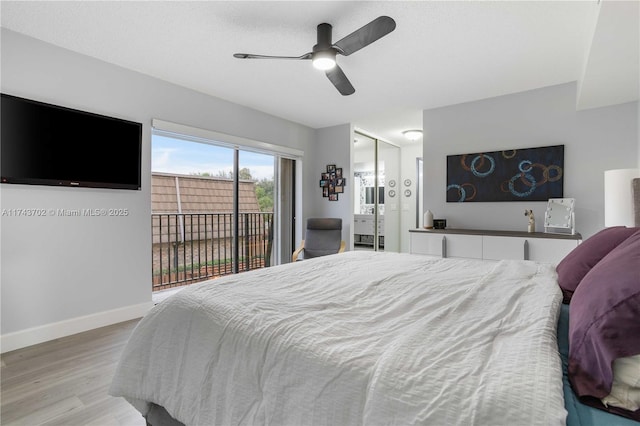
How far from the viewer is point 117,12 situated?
2199 mm

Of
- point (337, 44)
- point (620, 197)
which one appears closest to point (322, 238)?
point (337, 44)

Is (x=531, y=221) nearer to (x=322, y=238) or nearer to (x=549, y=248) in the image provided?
(x=549, y=248)

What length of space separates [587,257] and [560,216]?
237 centimetres

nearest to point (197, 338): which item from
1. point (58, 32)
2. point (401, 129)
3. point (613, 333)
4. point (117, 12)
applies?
point (613, 333)

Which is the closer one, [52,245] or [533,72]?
[52,245]

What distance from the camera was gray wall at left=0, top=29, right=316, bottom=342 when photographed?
8.18ft

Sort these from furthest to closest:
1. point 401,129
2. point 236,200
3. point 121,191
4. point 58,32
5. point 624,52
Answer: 1. point 401,129
2. point 236,200
3. point 121,191
4. point 58,32
5. point 624,52

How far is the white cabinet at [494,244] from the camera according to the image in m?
3.15

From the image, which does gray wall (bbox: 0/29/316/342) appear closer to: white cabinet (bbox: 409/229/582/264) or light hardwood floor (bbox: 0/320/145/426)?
light hardwood floor (bbox: 0/320/145/426)

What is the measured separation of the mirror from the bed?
2074 mm

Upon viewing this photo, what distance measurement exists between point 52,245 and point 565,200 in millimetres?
5005

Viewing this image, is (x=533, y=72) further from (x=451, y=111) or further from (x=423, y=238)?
(x=423, y=238)

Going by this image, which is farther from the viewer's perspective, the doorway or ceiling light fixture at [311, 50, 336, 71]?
the doorway

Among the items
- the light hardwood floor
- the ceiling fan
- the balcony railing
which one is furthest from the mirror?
the light hardwood floor
